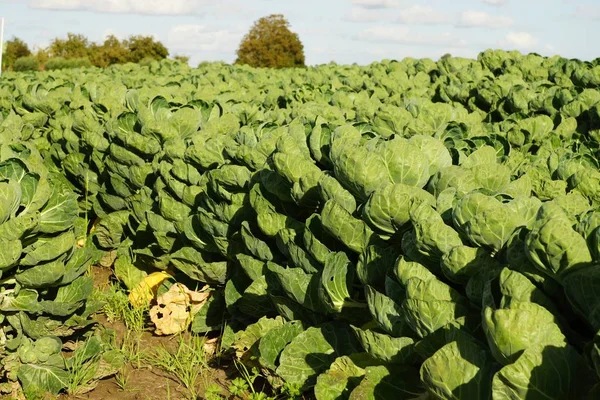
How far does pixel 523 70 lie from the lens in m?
9.32

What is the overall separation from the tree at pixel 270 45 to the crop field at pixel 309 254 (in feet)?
138

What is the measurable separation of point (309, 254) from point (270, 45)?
153 ft

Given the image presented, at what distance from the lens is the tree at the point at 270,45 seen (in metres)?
48.8

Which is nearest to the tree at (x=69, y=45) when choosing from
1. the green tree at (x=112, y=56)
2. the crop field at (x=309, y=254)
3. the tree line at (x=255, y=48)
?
the tree line at (x=255, y=48)

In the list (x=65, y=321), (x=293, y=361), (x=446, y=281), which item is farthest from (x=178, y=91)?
(x=446, y=281)

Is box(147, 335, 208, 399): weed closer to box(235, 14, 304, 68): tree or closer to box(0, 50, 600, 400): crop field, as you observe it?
box(0, 50, 600, 400): crop field

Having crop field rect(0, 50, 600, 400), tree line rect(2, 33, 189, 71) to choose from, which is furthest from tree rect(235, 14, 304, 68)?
crop field rect(0, 50, 600, 400)

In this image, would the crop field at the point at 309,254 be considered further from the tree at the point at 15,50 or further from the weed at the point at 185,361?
the tree at the point at 15,50

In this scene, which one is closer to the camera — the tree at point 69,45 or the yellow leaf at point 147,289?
the yellow leaf at point 147,289

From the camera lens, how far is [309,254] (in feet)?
13.0

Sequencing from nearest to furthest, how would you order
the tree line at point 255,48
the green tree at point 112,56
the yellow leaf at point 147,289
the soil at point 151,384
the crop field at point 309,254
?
the crop field at point 309,254 → the soil at point 151,384 → the yellow leaf at point 147,289 → the green tree at point 112,56 → the tree line at point 255,48

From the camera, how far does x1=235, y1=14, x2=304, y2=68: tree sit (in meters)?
48.8

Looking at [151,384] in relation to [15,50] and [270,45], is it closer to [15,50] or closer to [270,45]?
[270,45]

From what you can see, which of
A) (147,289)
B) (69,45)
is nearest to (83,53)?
(69,45)
